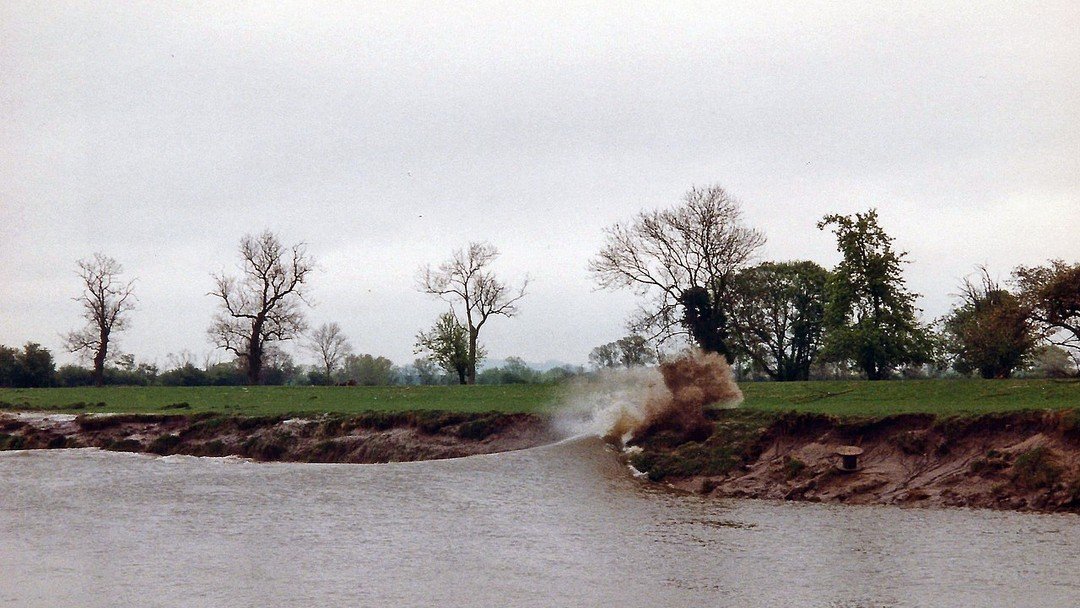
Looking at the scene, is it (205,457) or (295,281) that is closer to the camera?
(205,457)

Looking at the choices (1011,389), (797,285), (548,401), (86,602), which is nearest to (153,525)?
(86,602)

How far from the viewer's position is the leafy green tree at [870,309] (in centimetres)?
5053

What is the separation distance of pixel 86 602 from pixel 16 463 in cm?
2170

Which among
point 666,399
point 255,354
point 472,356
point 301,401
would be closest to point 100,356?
point 255,354

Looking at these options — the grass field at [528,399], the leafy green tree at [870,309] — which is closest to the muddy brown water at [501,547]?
the grass field at [528,399]

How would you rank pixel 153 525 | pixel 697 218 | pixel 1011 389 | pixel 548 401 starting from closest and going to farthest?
1. pixel 153 525
2. pixel 1011 389
3. pixel 548 401
4. pixel 697 218

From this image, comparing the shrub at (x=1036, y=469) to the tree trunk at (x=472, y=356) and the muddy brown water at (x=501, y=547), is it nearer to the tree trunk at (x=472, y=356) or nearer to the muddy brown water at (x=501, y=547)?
the muddy brown water at (x=501, y=547)

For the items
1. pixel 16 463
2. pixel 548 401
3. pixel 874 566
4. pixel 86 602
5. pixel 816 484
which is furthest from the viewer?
pixel 548 401

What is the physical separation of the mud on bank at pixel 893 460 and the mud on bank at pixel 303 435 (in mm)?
6601

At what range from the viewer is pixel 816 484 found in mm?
22391

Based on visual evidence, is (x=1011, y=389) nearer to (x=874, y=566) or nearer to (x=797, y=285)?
(x=874, y=566)

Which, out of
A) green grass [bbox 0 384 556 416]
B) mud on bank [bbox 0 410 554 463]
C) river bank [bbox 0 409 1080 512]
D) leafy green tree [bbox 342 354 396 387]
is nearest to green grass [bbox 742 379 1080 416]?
river bank [bbox 0 409 1080 512]

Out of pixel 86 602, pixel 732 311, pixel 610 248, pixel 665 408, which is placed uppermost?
pixel 610 248

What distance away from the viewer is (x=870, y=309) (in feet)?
172
